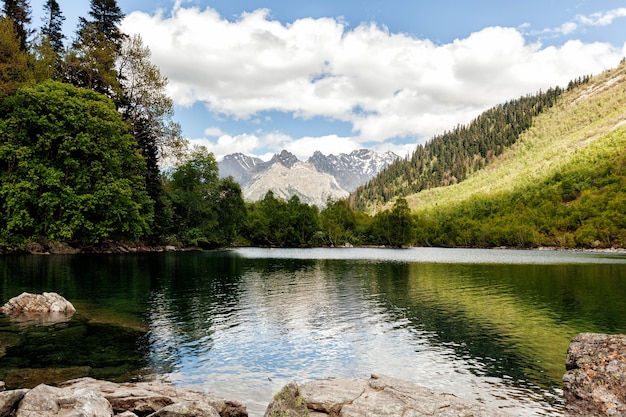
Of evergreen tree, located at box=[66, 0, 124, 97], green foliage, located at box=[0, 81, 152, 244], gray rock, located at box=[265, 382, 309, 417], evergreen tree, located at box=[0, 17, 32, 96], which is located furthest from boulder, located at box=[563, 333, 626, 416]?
evergreen tree, located at box=[66, 0, 124, 97]

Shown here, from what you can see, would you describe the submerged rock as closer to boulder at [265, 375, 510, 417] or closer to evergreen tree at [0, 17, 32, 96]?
boulder at [265, 375, 510, 417]

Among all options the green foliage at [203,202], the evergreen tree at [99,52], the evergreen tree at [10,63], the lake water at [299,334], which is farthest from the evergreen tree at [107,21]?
the lake water at [299,334]

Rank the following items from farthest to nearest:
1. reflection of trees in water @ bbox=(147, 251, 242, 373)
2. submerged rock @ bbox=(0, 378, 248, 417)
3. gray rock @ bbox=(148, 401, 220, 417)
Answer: reflection of trees in water @ bbox=(147, 251, 242, 373), gray rock @ bbox=(148, 401, 220, 417), submerged rock @ bbox=(0, 378, 248, 417)

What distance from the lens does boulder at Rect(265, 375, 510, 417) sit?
1314cm

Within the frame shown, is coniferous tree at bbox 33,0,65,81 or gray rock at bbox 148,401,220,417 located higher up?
coniferous tree at bbox 33,0,65,81

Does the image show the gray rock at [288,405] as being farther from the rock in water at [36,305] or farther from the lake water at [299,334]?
the rock in water at [36,305]

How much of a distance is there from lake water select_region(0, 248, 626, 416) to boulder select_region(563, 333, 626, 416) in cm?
92

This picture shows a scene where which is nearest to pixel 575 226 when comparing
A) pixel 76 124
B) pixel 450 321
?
pixel 450 321

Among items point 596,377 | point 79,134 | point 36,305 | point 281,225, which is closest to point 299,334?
point 596,377

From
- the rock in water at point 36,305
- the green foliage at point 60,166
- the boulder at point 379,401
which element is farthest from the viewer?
the green foliage at point 60,166

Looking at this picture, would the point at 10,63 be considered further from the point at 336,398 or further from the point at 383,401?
the point at 383,401

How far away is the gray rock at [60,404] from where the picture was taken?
10150 millimetres

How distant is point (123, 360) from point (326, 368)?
10293 mm

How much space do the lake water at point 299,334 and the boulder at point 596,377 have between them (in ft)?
3.02
